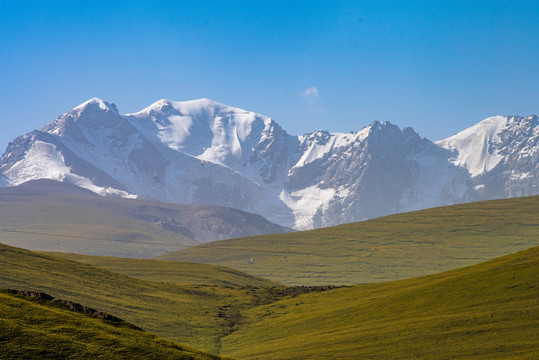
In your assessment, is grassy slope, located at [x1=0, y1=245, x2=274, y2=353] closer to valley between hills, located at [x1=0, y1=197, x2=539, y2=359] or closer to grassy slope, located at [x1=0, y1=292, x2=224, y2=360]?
valley between hills, located at [x1=0, y1=197, x2=539, y2=359]

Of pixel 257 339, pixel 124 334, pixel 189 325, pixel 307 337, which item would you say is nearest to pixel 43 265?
pixel 189 325

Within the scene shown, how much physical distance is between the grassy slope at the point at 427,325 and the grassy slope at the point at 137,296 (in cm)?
873

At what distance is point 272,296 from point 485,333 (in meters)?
89.4

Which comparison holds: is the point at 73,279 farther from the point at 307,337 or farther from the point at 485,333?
the point at 485,333

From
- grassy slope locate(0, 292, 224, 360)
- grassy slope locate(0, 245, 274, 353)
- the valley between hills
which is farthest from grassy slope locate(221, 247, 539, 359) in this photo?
grassy slope locate(0, 292, 224, 360)

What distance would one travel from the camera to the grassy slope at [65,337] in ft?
146

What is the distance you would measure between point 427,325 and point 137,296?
75.0 m

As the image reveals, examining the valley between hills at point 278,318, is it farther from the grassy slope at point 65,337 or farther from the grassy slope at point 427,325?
the grassy slope at point 427,325

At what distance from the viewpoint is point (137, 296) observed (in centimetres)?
13538

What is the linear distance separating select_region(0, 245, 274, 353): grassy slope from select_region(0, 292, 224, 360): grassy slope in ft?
142

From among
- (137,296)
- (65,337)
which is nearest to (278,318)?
(137,296)

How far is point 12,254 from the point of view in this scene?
145375 millimetres

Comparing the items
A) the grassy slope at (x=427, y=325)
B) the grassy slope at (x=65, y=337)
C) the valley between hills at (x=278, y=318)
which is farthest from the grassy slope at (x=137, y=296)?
the grassy slope at (x=65, y=337)

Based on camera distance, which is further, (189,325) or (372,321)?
(189,325)
